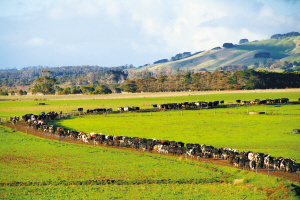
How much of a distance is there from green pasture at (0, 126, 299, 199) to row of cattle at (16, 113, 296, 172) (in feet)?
4.11

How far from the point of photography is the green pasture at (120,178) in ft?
68.2

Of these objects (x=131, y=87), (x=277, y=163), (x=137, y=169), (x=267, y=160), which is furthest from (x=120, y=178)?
(x=131, y=87)

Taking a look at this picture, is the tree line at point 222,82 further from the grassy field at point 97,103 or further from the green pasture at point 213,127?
the green pasture at point 213,127

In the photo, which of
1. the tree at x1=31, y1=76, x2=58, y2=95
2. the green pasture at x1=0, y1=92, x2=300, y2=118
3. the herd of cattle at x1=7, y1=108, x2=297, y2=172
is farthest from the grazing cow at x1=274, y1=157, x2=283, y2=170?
the tree at x1=31, y1=76, x2=58, y2=95

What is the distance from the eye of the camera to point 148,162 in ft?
94.4

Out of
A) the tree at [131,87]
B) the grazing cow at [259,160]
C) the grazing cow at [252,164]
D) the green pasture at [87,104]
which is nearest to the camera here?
the grazing cow at [252,164]

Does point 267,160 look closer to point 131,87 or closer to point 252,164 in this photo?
point 252,164

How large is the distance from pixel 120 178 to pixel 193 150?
29.3 ft

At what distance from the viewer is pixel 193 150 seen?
99.9 ft

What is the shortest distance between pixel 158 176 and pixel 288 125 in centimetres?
3093

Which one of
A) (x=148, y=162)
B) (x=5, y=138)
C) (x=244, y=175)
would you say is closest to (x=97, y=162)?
(x=148, y=162)

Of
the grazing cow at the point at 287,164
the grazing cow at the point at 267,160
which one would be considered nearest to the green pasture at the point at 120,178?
the grazing cow at the point at 267,160

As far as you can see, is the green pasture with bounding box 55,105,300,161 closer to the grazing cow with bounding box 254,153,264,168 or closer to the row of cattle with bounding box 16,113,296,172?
the grazing cow with bounding box 254,153,264,168

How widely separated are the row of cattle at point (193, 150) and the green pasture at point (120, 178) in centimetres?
125
